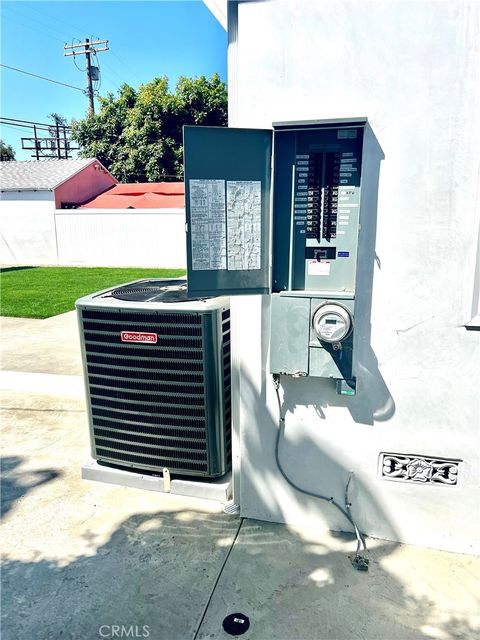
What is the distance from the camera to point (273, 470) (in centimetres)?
278

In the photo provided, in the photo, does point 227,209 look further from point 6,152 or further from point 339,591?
point 6,152

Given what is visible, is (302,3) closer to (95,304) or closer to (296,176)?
(296,176)

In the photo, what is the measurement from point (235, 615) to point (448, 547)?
1252 mm

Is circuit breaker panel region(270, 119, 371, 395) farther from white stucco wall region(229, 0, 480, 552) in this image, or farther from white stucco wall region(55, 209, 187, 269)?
white stucco wall region(55, 209, 187, 269)

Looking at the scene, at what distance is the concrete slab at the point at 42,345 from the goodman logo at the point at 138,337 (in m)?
2.79

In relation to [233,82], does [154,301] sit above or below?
below

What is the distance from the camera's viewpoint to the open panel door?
2.35 meters

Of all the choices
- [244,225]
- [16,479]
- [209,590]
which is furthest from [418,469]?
[16,479]

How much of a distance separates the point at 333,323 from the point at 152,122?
23.4 meters

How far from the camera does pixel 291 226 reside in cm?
246

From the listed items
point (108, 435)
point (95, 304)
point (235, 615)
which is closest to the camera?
point (235, 615)

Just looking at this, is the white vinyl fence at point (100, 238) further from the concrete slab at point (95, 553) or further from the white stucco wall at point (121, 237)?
the concrete slab at point (95, 553)

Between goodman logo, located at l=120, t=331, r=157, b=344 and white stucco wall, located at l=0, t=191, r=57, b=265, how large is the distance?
1846 cm

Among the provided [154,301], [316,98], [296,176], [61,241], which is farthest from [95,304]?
[61,241]
